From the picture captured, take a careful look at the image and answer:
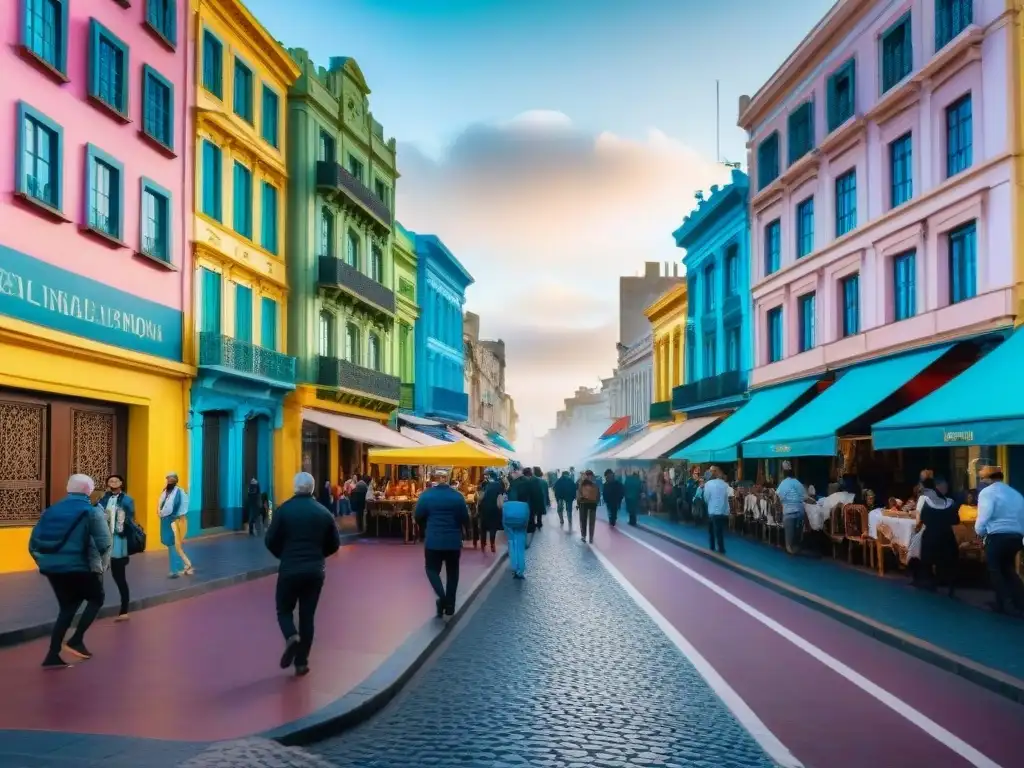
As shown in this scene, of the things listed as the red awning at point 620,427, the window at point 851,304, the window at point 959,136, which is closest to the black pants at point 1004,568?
the window at point 959,136

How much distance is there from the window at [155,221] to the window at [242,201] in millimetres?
4166

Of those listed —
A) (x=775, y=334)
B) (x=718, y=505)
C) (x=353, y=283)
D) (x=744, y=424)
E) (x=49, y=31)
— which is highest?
(x=49, y=31)

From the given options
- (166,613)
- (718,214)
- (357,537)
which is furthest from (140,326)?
(718,214)

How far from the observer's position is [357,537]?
1075 inches

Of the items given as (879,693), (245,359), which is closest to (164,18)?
(245,359)

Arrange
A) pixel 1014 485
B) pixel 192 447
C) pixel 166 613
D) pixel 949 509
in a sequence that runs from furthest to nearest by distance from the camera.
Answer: pixel 192 447, pixel 1014 485, pixel 949 509, pixel 166 613

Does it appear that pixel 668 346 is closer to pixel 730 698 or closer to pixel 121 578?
pixel 121 578

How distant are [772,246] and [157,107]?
18.4 m

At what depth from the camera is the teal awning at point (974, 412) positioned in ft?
45.8

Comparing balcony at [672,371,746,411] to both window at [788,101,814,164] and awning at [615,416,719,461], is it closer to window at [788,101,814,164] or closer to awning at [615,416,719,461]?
awning at [615,416,719,461]

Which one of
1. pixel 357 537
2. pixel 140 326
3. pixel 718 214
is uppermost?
pixel 718 214

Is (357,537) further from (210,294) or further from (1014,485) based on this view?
(1014,485)

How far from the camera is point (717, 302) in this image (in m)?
38.8

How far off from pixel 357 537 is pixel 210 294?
7061mm
